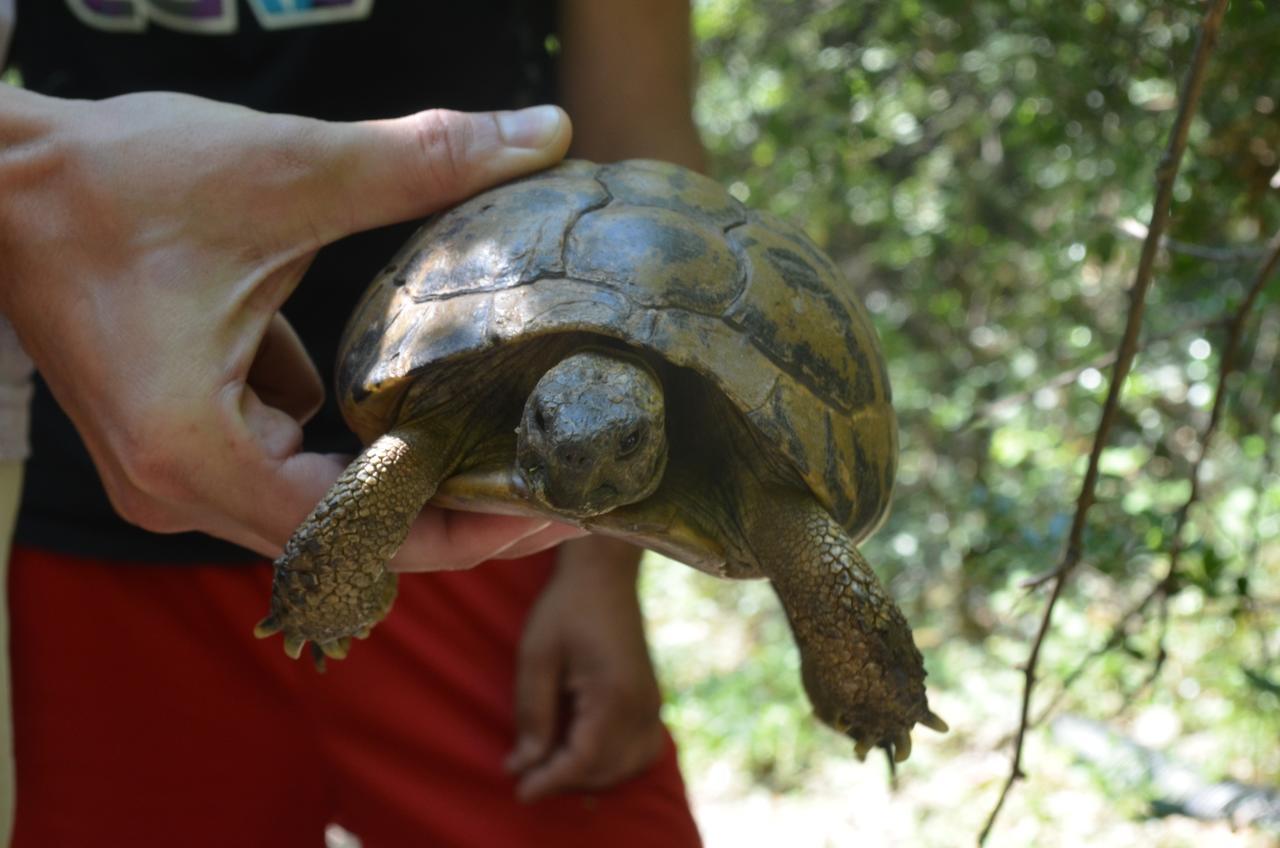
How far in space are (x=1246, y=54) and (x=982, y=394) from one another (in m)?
2.53

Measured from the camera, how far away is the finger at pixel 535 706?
2.49 meters

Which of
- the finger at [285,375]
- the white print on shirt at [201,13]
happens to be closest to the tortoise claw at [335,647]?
the finger at [285,375]

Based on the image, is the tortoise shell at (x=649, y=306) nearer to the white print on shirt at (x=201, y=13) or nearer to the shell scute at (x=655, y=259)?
the shell scute at (x=655, y=259)

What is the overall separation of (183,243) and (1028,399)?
211 cm

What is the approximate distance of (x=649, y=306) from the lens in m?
1.66

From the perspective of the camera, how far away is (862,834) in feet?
14.4

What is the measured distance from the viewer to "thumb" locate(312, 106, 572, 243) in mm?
1756

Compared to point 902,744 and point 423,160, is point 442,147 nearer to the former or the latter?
point 423,160

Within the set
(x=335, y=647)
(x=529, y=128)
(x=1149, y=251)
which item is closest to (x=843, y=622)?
(x=1149, y=251)

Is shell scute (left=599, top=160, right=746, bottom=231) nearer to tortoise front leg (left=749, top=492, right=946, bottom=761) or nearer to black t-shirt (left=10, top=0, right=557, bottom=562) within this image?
tortoise front leg (left=749, top=492, right=946, bottom=761)

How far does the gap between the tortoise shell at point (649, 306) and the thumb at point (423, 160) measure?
4 centimetres

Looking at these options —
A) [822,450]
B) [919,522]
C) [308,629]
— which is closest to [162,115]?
[308,629]

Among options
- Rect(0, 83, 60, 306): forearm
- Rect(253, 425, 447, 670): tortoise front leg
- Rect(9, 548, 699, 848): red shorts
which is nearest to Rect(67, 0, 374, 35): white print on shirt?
Rect(0, 83, 60, 306): forearm

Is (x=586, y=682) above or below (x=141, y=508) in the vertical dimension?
below
